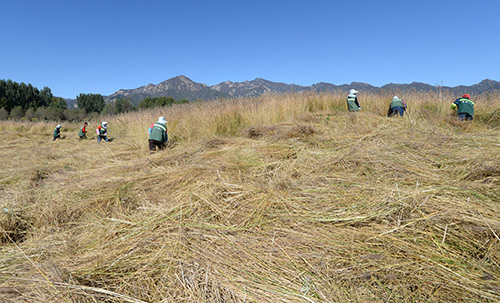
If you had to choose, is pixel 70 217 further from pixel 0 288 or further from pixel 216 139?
pixel 216 139

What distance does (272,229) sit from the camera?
5.51 ft

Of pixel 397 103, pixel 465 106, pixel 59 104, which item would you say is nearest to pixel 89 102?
pixel 59 104

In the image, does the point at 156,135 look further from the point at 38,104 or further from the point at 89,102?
the point at 89,102

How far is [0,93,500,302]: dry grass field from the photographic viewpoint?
121 cm

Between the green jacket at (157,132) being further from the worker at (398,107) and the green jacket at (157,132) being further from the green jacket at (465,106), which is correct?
the green jacket at (465,106)

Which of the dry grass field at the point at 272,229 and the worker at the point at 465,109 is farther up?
the worker at the point at 465,109

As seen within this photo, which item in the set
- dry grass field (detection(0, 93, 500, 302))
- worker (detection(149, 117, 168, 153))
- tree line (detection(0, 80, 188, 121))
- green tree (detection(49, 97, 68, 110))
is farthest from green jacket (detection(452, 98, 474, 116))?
green tree (detection(49, 97, 68, 110))

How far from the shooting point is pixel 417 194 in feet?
5.80

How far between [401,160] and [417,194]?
38.3 inches

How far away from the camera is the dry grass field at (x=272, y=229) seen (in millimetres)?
1214

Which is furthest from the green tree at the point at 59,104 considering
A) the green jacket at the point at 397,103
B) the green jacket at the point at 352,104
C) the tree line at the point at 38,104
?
the green jacket at the point at 397,103

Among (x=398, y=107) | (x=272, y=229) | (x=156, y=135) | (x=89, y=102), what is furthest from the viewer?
(x=89, y=102)

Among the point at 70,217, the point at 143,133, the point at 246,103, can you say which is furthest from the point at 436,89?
the point at 70,217

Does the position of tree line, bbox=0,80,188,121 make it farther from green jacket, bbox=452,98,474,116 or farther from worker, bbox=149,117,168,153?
green jacket, bbox=452,98,474,116
